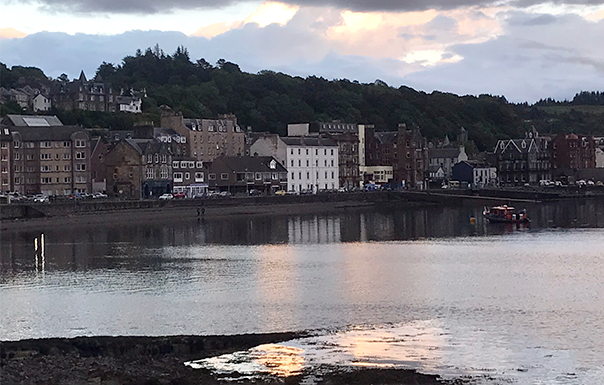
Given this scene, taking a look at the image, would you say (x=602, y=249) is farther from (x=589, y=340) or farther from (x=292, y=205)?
(x=292, y=205)

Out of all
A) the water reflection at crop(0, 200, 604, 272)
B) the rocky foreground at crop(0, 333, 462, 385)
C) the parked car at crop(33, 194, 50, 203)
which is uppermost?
the parked car at crop(33, 194, 50, 203)

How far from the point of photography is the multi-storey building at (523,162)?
147m

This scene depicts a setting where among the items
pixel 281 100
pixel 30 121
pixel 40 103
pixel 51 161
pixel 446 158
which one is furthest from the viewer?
pixel 281 100

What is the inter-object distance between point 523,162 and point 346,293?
374 ft

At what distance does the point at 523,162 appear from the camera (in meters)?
148

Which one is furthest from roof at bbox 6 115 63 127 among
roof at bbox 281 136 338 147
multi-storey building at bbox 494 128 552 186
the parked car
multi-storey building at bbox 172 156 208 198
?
multi-storey building at bbox 494 128 552 186

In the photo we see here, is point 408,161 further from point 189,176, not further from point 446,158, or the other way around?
point 189,176

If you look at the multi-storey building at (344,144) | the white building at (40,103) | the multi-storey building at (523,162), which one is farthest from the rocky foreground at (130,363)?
the multi-storey building at (523,162)

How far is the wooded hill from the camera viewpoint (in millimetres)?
158125

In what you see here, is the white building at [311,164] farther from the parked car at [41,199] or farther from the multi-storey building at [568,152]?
the multi-storey building at [568,152]

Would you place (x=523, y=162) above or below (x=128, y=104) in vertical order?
below

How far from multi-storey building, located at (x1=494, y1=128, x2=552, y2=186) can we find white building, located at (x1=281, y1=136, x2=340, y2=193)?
3493 centimetres

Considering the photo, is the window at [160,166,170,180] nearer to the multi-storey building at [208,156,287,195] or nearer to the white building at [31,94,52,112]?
the multi-storey building at [208,156,287,195]

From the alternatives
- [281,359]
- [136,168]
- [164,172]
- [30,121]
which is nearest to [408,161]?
[164,172]
